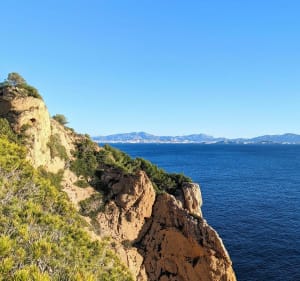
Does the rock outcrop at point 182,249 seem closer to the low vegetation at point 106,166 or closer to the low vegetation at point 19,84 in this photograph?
the low vegetation at point 106,166

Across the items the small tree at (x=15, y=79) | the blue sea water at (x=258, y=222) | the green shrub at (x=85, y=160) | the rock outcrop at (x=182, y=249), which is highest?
the small tree at (x=15, y=79)

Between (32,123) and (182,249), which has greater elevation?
(32,123)

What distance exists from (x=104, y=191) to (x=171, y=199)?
950 cm

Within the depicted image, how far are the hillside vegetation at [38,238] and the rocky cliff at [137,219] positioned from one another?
15330 millimetres

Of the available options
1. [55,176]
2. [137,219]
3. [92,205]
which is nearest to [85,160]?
[55,176]

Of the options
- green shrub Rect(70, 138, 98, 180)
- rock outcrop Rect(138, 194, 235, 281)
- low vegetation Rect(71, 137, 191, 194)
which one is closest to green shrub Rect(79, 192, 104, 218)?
low vegetation Rect(71, 137, 191, 194)

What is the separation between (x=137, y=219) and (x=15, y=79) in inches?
1090

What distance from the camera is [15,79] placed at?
44250mm

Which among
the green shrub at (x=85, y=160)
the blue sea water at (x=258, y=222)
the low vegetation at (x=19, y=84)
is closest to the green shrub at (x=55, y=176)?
the green shrub at (x=85, y=160)

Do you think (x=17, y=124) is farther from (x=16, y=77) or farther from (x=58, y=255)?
(x=58, y=255)

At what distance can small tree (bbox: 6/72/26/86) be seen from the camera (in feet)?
144

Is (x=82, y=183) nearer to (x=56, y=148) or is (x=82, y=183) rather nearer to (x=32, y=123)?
(x=56, y=148)

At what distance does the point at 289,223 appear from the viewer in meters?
68.2

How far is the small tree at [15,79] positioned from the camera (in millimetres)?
43938
